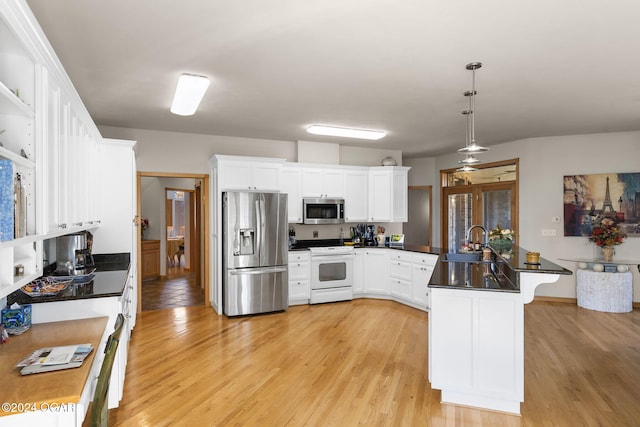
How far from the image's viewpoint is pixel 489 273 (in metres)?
3.34

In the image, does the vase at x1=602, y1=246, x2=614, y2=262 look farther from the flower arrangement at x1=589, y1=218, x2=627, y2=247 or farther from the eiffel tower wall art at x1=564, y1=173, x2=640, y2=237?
the eiffel tower wall art at x1=564, y1=173, x2=640, y2=237

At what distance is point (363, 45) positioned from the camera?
2.78 meters

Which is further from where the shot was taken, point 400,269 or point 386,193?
point 386,193

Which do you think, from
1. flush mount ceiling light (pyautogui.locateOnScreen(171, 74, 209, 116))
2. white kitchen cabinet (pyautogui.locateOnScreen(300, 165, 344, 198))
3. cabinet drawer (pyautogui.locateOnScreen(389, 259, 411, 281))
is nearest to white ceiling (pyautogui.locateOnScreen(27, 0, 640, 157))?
flush mount ceiling light (pyautogui.locateOnScreen(171, 74, 209, 116))

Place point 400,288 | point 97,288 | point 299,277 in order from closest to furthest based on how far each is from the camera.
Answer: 1. point 97,288
2. point 299,277
3. point 400,288

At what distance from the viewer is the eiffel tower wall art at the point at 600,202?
579 centimetres

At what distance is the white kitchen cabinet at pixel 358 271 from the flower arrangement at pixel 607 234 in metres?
3.47

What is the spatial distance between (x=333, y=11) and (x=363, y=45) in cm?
53

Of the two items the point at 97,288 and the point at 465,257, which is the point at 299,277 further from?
the point at 97,288

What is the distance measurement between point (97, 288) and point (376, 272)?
14.2 ft

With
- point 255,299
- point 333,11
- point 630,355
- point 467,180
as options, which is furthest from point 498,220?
point 333,11

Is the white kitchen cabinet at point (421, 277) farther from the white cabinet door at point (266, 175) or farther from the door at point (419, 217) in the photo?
the door at point (419, 217)

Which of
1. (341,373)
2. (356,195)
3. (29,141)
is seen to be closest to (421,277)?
(356,195)

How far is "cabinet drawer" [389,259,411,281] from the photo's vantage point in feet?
19.0
